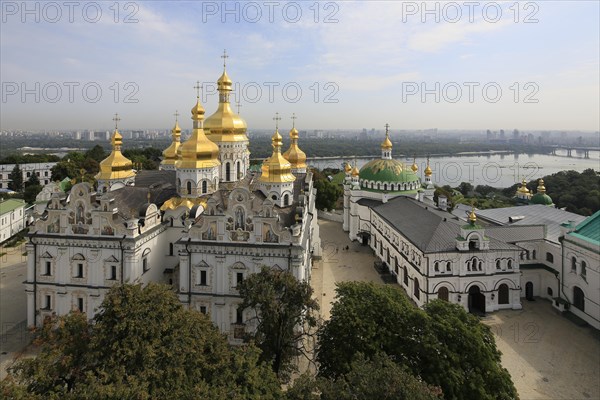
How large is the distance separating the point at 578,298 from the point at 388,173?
17179 mm

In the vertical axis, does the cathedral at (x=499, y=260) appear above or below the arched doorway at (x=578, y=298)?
above

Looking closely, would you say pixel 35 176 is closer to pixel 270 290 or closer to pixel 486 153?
pixel 270 290

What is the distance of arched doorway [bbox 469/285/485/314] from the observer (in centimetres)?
2075

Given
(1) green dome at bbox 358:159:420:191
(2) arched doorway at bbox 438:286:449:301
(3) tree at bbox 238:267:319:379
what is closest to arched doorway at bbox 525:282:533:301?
(2) arched doorway at bbox 438:286:449:301

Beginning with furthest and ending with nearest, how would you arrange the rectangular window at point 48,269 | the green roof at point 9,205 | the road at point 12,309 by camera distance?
the green roof at point 9,205
the rectangular window at point 48,269
the road at point 12,309

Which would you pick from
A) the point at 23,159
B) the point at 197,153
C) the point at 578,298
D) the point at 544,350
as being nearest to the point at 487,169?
the point at 578,298

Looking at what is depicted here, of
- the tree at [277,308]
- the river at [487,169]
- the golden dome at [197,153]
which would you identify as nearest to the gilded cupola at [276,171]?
the golden dome at [197,153]

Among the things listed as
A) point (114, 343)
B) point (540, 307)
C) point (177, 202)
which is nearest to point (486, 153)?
point (540, 307)

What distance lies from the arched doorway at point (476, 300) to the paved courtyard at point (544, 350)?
2.11 feet

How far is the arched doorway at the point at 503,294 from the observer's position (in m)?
21.0

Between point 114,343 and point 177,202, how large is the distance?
11.2 meters

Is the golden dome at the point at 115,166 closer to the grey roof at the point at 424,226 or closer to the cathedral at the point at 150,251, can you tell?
the cathedral at the point at 150,251

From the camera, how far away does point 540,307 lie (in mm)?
21234

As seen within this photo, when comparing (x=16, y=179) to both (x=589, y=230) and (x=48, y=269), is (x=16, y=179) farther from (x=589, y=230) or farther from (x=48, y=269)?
(x=589, y=230)
